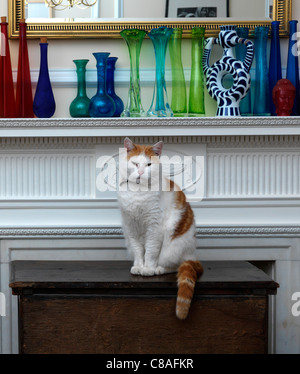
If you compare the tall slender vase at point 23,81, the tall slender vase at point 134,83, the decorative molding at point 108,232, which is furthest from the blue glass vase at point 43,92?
the decorative molding at point 108,232

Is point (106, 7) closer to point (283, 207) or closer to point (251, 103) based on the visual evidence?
point (251, 103)

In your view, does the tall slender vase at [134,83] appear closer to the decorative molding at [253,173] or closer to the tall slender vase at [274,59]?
the decorative molding at [253,173]

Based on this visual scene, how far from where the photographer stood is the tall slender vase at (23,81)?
1831 millimetres

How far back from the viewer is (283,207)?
6.23 ft

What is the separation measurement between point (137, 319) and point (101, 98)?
722mm

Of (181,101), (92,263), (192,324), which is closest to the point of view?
(192,324)

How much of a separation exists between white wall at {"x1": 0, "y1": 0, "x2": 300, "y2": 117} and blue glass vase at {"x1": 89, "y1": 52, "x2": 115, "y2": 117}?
3.2 inches

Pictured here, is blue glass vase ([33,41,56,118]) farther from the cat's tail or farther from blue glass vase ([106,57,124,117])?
the cat's tail

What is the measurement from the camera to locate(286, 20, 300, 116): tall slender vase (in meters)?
1.85

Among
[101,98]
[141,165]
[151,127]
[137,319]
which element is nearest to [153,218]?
[141,165]

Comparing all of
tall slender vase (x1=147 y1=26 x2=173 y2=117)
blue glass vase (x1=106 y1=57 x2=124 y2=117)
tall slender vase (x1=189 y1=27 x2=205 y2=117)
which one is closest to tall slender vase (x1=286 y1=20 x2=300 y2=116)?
tall slender vase (x1=189 y1=27 x2=205 y2=117)

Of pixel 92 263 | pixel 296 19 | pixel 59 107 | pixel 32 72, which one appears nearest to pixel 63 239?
pixel 92 263

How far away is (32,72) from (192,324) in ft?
3.21

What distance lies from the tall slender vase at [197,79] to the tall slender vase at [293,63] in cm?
28
